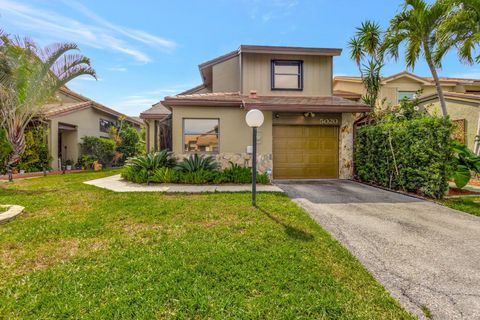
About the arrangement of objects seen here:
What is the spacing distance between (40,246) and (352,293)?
490 centimetres

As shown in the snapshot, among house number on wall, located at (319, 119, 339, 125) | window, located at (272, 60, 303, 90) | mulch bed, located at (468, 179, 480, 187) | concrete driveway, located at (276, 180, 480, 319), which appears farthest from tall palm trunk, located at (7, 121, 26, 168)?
mulch bed, located at (468, 179, 480, 187)

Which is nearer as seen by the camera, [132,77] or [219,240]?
[219,240]

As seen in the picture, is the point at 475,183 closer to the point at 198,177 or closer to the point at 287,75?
the point at 287,75

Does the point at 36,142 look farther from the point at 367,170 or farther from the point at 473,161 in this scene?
the point at 473,161

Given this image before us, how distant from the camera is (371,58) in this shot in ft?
36.8

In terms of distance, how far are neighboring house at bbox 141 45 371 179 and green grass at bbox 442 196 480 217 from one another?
4419 millimetres

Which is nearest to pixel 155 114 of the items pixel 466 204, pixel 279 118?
pixel 279 118

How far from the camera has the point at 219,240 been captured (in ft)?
13.3

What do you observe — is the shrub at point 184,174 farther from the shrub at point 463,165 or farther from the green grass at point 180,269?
the shrub at point 463,165

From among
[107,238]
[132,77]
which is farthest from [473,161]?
[132,77]

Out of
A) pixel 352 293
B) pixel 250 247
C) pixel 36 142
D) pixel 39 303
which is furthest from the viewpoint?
pixel 36 142

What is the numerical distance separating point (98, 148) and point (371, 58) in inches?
762

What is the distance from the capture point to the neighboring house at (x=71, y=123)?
15039 millimetres

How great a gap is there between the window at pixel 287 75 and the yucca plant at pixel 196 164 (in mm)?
5793
